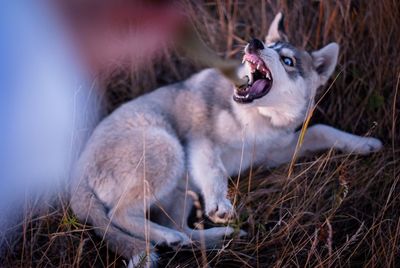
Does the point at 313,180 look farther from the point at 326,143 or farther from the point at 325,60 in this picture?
the point at 325,60

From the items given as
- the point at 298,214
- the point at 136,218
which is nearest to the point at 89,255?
the point at 136,218

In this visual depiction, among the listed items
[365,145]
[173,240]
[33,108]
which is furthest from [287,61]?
[33,108]

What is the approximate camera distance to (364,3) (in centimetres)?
424

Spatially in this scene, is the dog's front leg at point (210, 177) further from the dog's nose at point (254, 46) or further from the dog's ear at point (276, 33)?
the dog's ear at point (276, 33)

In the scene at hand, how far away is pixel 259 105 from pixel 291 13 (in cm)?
145

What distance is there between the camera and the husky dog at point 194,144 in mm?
3170

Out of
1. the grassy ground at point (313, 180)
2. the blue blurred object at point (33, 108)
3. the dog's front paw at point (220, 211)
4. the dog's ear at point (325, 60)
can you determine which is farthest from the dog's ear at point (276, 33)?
the blue blurred object at point (33, 108)

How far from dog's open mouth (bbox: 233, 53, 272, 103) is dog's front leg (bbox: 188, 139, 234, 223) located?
Result: 0.43 metres

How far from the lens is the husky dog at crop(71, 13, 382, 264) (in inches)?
125

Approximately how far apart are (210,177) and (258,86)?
642 mm

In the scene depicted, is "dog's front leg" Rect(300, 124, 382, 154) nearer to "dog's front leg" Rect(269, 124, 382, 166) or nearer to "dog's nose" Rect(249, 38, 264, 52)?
"dog's front leg" Rect(269, 124, 382, 166)

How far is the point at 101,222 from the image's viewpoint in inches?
122

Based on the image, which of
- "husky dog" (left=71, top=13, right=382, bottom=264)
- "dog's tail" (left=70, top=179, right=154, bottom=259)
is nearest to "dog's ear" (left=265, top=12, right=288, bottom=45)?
"husky dog" (left=71, top=13, right=382, bottom=264)

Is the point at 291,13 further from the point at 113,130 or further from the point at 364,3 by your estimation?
the point at 113,130
